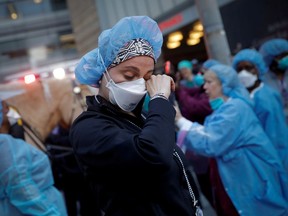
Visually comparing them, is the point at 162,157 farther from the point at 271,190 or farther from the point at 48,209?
the point at 271,190

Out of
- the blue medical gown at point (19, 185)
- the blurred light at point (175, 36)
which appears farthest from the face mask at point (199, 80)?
the blurred light at point (175, 36)

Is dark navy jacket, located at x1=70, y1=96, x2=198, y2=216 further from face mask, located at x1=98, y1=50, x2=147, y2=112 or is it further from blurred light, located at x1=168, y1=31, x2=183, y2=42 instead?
blurred light, located at x1=168, y1=31, x2=183, y2=42

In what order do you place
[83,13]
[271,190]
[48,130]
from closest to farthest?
1. [271,190]
2. [48,130]
3. [83,13]

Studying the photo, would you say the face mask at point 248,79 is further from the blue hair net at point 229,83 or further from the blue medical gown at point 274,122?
the blue hair net at point 229,83

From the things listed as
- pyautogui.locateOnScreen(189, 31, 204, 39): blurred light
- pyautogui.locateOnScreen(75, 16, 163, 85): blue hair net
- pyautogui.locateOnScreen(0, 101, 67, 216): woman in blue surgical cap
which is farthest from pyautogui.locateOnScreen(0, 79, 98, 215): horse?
pyautogui.locateOnScreen(189, 31, 204, 39): blurred light

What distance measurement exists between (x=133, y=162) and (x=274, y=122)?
2479mm

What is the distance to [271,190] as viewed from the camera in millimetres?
2611

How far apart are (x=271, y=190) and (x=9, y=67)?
1668cm

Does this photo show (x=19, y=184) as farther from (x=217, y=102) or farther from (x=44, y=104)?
(x=217, y=102)

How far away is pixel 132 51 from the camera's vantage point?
57.3 inches

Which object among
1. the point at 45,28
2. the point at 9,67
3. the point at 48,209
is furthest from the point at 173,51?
the point at 9,67

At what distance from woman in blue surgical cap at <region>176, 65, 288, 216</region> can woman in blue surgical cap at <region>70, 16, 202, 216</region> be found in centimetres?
113

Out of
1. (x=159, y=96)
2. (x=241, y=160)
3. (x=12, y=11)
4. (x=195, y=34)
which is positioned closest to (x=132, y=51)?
(x=159, y=96)

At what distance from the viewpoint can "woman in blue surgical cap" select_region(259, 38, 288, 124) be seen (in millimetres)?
4008
